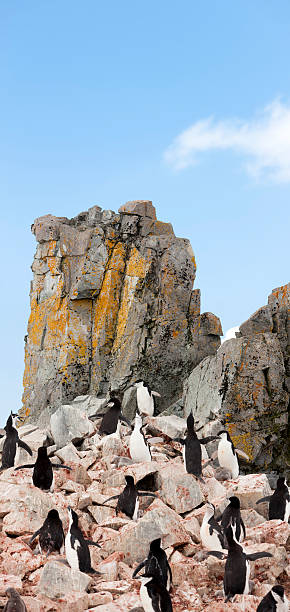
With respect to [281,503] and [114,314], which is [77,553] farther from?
[114,314]

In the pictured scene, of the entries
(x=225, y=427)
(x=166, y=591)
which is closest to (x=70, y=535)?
(x=166, y=591)

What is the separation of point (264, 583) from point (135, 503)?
7.70 ft

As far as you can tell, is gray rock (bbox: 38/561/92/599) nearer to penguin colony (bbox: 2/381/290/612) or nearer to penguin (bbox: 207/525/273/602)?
penguin colony (bbox: 2/381/290/612)

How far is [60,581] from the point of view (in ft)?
26.4

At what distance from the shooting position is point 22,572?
8828 millimetres

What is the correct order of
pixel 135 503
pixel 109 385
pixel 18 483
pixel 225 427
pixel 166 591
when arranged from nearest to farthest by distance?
1. pixel 166 591
2. pixel 135 503
3. pixel 18 483
4. pixel 225 427
5. pixel 109 385

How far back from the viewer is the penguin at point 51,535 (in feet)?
30.3

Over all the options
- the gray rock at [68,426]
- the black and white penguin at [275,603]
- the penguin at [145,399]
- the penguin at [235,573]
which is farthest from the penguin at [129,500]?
the penguin at [145,399]

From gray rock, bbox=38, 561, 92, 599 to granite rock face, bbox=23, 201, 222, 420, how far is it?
11235 mm

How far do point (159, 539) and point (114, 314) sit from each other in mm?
12588

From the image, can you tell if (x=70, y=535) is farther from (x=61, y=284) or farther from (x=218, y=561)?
(x=61, y=284)

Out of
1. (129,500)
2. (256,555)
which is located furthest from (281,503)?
(129,500)

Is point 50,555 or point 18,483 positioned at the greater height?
point 18,483

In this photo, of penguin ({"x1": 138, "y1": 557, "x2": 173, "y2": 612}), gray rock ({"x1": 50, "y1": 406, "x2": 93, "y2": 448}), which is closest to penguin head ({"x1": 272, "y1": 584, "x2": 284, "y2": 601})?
penguin ({"x1": 138, "y1": 557, "x2": 173, "y2": 612})
